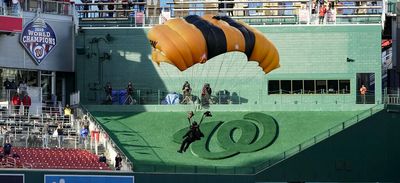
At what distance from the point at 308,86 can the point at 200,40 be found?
7024 millimetres

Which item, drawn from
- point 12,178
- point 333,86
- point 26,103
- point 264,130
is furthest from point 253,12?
point 12,178

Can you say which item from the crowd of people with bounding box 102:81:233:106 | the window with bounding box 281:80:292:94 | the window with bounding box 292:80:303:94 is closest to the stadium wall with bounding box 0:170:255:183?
the crowd of people with bounding box 102:81:233:106

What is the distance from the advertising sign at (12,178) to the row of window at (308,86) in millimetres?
13088

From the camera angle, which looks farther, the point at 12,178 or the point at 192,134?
the point at 192,134

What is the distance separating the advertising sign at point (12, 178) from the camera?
44344mm

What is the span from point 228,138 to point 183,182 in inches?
205

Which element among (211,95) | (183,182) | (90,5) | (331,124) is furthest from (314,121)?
(90,5)

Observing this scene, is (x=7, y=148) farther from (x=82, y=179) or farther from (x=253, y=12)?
(x=253, y=12)

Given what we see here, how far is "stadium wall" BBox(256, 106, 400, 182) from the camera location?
50.5m

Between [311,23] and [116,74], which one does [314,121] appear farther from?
[116,74]

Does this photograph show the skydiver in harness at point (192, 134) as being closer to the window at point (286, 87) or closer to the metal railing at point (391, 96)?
the window at point (286, 87)

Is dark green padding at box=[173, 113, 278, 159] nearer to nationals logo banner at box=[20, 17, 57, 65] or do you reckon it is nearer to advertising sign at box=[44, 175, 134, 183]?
advertising sign at box=[44, 175, 134, 183]

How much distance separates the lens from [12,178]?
44.6 metres

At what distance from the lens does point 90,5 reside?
192 feet
